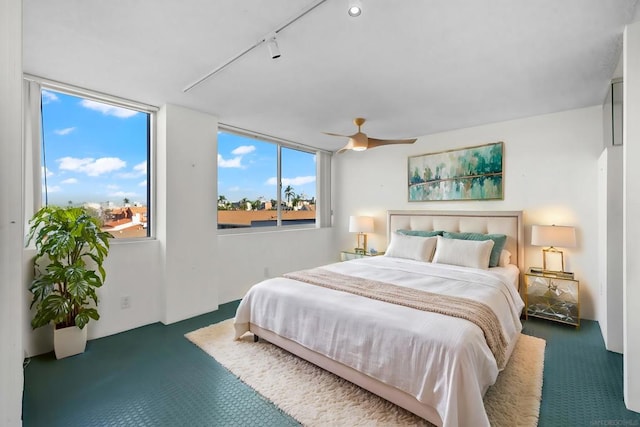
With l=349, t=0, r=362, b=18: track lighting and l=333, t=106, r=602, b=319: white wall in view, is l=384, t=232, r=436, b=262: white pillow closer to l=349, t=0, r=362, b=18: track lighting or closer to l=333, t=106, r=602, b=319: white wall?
l=333, t=106, r=602, b=319: white wall

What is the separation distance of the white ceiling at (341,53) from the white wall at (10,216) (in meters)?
1.30

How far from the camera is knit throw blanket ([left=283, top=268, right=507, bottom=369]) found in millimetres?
1911

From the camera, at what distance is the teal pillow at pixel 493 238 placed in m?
3.38

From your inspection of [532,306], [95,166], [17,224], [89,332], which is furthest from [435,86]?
[89,332]

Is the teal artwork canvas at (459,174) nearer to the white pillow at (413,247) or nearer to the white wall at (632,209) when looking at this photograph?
the white pillow at (413,247)

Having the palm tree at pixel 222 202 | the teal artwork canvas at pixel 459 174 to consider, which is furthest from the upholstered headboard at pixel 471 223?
the palm tree at pixel 222 202

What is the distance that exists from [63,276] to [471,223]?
4.40 m

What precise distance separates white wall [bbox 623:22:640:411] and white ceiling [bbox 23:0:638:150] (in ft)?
0.79

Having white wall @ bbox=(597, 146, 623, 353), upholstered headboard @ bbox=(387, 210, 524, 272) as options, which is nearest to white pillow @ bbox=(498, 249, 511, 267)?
upholstered headboard @ bbox=(387, 210, 524, 272)

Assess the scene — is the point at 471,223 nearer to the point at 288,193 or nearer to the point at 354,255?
the point at 354,255

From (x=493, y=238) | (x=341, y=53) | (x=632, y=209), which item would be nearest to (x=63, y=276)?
(x=341, y=53)

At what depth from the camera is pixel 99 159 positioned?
120 inches

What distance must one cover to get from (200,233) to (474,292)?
9.84 feet

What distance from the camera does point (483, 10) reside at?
5.66 ft
